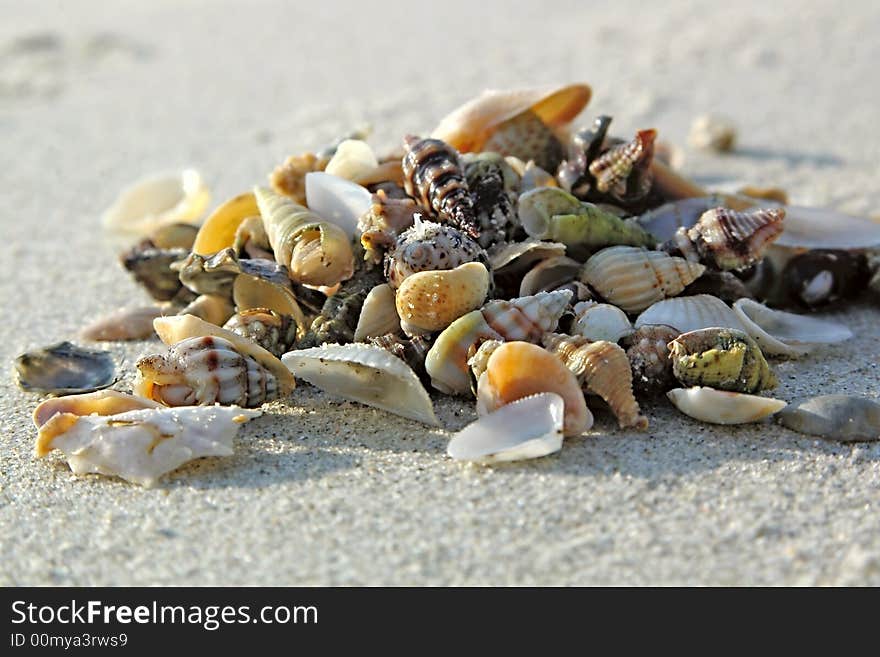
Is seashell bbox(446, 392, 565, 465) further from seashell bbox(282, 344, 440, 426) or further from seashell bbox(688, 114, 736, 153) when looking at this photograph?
seashell bbox(688, 114, 736, 153)

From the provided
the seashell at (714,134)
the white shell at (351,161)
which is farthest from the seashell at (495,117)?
the seashell at (714,134)

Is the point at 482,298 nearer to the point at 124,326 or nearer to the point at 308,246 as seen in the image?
the point at 308,246

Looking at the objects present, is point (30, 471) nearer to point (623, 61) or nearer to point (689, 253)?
point (689, 253)

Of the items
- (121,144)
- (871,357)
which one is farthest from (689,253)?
(121,144)

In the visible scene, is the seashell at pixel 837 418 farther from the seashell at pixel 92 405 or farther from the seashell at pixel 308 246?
the seashell at pixel 92 405
